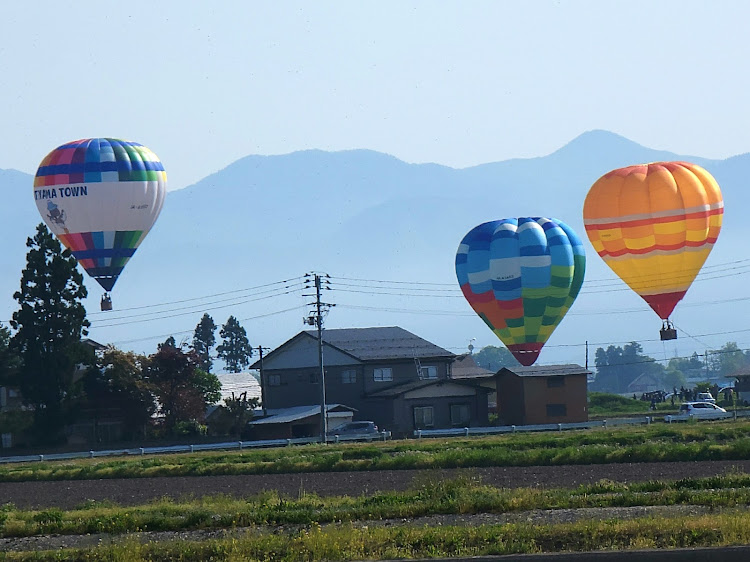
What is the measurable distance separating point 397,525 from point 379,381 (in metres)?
66.6

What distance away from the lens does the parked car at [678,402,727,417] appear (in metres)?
74.5

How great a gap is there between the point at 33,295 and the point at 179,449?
15333 mm

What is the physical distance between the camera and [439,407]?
86.2 metres

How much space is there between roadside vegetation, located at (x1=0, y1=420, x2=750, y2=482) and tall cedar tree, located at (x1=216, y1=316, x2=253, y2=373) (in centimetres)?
9641

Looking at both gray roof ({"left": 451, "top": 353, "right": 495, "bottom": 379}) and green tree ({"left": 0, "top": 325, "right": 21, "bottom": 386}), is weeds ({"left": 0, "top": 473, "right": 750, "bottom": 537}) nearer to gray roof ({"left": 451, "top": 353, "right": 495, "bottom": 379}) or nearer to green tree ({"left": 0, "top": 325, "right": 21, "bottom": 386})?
green tree ({"left": 0, "top": 325, "right": 21, "bottom": 386})

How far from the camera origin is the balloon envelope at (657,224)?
223ft

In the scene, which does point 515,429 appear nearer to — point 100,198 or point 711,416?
point 711,416

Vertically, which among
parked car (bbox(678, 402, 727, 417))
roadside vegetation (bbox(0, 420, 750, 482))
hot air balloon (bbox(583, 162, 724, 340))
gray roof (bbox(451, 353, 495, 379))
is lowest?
roadside vegetation (bbox(0, 420, 750, 482))

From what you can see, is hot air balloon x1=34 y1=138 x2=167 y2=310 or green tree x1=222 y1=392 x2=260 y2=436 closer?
hot air balloon x1=34 y1=138 x2=167 y2=310

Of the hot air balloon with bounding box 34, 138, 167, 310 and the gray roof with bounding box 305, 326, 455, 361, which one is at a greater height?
the hot air balloon with bounding box 34, 138, 167, 310

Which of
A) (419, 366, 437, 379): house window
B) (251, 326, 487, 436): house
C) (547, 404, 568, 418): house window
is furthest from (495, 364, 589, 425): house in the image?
(419, 366, 437, 379): house window

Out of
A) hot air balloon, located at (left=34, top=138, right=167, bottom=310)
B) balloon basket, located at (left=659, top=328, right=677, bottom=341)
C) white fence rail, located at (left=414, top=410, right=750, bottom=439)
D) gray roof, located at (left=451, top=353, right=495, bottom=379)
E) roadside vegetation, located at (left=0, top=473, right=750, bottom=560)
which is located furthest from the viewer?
gray roof, located at (left=451, top=353, right=495, bottom=379)

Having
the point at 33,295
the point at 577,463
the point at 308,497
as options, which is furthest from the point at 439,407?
the point at 308,497

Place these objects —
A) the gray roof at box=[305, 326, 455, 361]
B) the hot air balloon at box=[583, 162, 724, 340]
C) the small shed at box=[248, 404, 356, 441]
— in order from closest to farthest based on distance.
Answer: the hot air balloon at box=[583, 162, 724, 340], the small shed at box=[248, 404, 356, 441], the gray roof at box=[305, 326, 455, 361]
